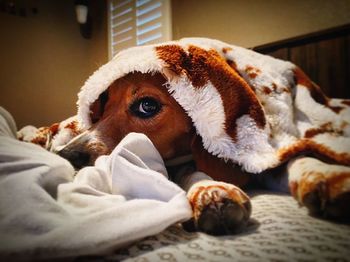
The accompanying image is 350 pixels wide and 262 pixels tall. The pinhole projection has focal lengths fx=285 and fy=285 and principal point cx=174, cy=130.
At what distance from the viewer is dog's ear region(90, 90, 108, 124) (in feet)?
3.82

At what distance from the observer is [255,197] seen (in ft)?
2.85

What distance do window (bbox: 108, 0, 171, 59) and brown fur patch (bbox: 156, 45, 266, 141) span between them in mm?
1751

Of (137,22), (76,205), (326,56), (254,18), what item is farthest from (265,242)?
(137,22)

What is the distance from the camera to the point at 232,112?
3.08ft

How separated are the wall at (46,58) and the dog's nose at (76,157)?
245 cm

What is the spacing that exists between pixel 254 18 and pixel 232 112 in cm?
134

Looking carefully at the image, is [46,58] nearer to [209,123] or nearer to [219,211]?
[209,123]

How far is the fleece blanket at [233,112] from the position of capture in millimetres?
901

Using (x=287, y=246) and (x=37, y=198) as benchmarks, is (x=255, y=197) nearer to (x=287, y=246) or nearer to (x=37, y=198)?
(x=287, y=246)

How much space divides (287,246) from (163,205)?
221 mm

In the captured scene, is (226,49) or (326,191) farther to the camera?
(226,49)

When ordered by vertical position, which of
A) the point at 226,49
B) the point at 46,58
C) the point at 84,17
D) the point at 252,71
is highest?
the point at 84,17

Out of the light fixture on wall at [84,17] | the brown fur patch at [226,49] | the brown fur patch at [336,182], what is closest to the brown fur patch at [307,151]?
the brown fur patch at [336,182]

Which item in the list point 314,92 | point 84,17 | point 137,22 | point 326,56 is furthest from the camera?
point 84,17
